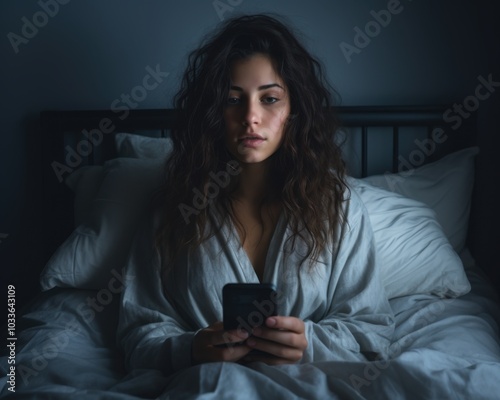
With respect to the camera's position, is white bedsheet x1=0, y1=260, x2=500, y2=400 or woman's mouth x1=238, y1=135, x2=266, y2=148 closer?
white bedsheet x1=0, y1=260, x2=500, y2=400

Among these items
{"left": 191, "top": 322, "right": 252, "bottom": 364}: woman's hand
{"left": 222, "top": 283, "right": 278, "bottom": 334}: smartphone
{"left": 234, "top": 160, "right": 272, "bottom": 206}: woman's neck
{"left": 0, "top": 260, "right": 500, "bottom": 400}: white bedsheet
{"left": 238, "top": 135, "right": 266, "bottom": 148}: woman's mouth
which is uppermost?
{"left": 238, "top": 135, "right": 266, "bottom": 148}: woman's mouth

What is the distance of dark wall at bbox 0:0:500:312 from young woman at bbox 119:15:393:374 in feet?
1.96

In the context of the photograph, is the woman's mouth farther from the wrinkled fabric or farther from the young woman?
the wrinkled fabric

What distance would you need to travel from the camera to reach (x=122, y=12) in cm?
206

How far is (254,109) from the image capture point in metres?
1.35

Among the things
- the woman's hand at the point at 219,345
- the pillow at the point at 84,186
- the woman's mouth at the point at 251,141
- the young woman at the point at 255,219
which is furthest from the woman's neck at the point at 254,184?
the pillow at the point at 84,186

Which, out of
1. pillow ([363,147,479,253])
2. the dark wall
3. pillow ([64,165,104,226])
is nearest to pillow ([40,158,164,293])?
pillow ([64,165,104,226])

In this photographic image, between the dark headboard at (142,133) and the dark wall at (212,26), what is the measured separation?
0.09m

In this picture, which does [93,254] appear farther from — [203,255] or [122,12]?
[122,12]

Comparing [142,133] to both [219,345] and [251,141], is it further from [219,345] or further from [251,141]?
[219,345]

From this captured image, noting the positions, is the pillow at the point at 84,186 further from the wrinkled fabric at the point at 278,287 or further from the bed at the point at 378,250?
the wrinkled fabric at the point at 278,287

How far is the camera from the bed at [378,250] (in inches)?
44.7

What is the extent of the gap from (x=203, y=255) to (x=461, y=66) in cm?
118

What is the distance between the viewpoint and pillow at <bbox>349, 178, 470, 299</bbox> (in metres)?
1.65
